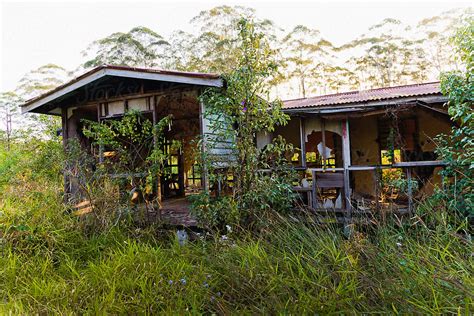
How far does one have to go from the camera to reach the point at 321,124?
22.3 ft

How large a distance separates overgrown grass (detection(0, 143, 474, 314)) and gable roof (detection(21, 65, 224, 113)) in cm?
295

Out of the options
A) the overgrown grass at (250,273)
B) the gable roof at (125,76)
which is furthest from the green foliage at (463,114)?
the gable roof at (125,76)

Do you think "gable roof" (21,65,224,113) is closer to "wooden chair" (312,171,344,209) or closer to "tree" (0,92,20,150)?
"wooden chair" (312,171,344,209)

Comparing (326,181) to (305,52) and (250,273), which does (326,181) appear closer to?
(250,273)

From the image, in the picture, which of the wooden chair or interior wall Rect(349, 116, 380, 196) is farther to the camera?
interior wall Rect(349, 116, 380, 196)

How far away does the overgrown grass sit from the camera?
8.30 ft

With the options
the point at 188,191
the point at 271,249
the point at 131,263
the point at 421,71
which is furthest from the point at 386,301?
the point at 421,71

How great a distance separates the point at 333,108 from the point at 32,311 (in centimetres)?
605

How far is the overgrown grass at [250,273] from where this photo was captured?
2529 mm

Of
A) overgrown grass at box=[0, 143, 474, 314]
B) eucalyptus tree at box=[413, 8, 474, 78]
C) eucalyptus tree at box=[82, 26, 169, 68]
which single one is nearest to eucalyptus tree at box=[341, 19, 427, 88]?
Result: eucalyptus tree at box=[413, 8, 474, 78]

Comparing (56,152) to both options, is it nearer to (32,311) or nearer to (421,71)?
(32,311)

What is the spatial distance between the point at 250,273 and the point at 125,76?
5.11m

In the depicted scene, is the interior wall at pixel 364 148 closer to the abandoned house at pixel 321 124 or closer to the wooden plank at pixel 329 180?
the abandoned house at pixel 321 124

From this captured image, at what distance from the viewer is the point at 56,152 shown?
7.29m
